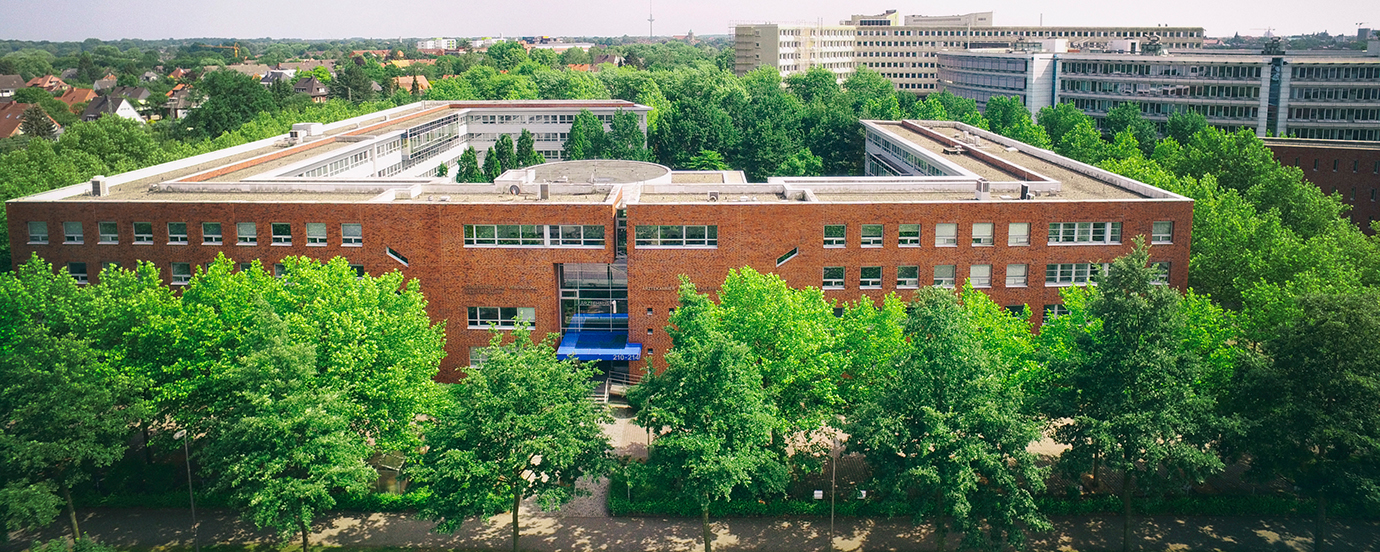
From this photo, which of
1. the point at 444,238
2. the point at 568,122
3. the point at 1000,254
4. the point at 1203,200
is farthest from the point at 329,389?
the point at 568,122

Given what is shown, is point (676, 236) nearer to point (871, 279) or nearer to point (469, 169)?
point (871, 279)

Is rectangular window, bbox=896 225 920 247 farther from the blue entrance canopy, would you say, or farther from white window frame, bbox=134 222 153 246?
white window frame, bbox=134 222 153 246

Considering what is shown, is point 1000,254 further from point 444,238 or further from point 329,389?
point 329,389

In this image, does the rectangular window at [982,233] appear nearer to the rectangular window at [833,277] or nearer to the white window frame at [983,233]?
the white window frame at [983,233]

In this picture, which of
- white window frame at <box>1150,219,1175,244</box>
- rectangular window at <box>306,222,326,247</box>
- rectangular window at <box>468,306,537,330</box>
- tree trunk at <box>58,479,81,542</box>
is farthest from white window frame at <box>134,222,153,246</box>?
white window frame at <box>1150,219,1175,244</box>

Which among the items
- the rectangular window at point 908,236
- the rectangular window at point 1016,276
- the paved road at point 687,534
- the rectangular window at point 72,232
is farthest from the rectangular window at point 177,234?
the rectangular window at point 1016,276

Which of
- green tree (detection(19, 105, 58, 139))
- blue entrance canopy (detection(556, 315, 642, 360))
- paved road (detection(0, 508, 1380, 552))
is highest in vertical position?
green tree (detection(19, 105, 58, 139))

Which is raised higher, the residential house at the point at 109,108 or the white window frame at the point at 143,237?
the residential house at the point at 109,108
